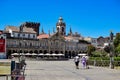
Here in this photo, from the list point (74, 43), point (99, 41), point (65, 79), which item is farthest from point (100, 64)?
point (99, 41)

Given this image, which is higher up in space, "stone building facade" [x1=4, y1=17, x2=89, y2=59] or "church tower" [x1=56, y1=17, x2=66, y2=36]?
"church tower" [x1=56, y1=17, x2=66, y2=36]

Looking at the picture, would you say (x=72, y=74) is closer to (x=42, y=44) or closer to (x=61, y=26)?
(x=42, y=44)

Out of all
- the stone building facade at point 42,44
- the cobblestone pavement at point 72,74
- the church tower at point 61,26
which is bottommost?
the cobblestone pavement at point 72,74

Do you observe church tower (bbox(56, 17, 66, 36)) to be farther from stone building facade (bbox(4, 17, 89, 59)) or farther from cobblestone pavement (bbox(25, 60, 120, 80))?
cobblestone pavement (bbox(25, 60, 120, 80))

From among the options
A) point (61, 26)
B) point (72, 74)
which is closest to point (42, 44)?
point (61, 26)

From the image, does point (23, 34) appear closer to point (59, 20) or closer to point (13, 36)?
point (13, 36)

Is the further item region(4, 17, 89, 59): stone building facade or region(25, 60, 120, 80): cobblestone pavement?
region(4, 17, 89, 59): stone building facade

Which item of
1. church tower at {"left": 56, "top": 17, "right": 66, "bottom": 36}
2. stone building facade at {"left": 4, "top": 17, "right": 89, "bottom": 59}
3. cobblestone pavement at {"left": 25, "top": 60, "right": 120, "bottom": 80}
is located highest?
church tower at {"left": 56, "top": 17, "right": 66, "bottom": 36}

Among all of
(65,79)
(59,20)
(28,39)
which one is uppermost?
(59,20)

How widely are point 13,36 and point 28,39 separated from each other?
6.26 metres

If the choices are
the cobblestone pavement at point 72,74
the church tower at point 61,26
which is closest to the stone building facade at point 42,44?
the church tower at point 61,26

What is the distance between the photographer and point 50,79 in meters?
21.0

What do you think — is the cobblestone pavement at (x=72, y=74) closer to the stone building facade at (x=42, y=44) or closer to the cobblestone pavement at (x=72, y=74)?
the cobblestone pavement at (x=72, y=74)

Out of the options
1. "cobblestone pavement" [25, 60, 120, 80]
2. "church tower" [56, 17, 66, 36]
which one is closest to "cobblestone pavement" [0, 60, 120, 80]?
"cobblestone pavement" [25, 60, 120, 80]
